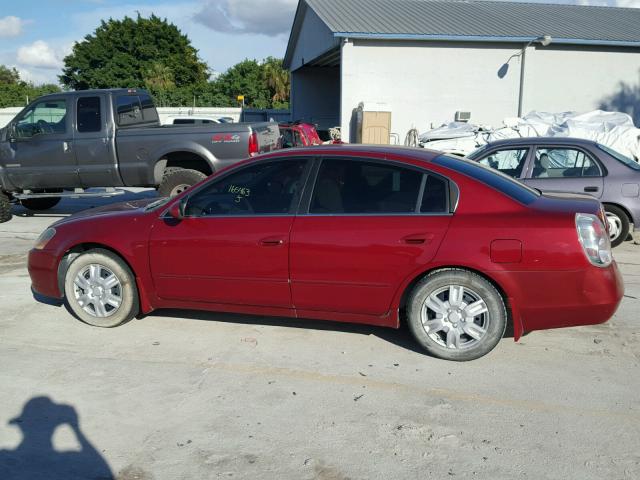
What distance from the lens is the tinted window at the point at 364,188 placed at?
4.66m

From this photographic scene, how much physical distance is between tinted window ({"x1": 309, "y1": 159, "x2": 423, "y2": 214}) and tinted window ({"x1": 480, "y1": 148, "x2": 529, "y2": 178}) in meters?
4.00

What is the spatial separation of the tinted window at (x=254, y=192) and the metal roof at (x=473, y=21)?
1578 centimetres

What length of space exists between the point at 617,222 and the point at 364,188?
5087mm

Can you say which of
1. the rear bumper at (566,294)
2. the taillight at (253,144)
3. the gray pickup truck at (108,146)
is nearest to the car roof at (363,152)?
the rear bumper at (566,294)

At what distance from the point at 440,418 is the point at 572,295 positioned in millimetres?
1375

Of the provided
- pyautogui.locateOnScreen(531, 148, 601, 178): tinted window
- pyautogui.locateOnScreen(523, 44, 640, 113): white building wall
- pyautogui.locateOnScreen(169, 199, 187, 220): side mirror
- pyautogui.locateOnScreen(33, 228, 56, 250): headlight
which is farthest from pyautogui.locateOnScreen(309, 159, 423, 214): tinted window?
pyautogui.locateOnScreen(523, 44, 640, 113): white building wall

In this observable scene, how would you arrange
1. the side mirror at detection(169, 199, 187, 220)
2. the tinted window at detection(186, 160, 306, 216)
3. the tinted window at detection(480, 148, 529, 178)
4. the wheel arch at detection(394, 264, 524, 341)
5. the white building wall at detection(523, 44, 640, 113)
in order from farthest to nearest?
1. the white building wall at detection(523, 44, 640, 113)
2. the tinted window at detection(480, 148, 529, 178)
3. the side mirror at detection(169, 199, 187, 220)
4. the tinted window at detection(186, 160, 306, 216)
5. the wheel arch at detection(394, 264, 524, 341)

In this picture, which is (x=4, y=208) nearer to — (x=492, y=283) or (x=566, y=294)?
(x=492, y=283)

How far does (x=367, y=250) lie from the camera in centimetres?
456

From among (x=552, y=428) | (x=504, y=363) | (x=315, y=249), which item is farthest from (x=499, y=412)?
(x=315, y=249)

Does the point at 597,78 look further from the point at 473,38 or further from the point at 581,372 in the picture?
the point at 581,372

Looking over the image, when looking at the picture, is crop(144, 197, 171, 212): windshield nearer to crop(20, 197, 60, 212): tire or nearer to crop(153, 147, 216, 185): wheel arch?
crop(153, 147, 216, 185): wheel arch

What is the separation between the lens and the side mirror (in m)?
5.05

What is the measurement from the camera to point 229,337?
5.22 metres
